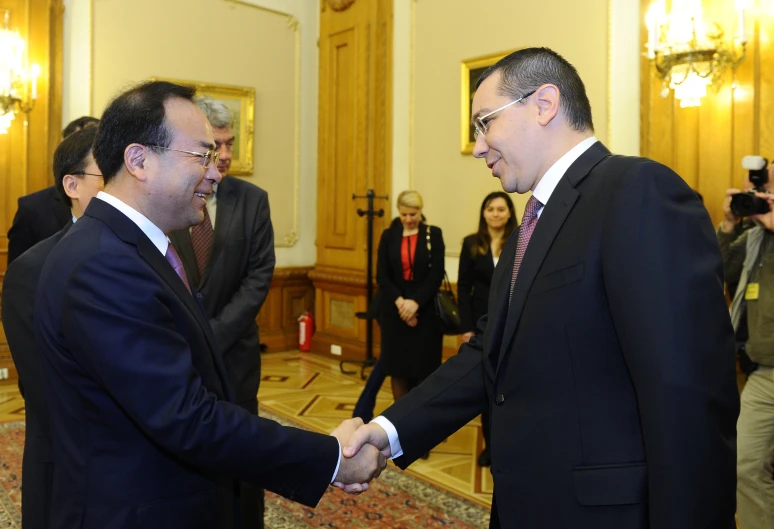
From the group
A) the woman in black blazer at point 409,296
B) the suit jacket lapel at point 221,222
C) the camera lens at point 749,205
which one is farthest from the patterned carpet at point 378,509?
the camera lens at point 749,205

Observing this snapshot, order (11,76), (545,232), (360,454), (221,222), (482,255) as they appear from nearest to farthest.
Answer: (545,232), (360,454), (221,222), (482,255), (11,76)

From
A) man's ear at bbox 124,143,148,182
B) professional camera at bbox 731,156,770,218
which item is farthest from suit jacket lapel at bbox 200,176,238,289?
professional camera at bbox 731,156,770,218

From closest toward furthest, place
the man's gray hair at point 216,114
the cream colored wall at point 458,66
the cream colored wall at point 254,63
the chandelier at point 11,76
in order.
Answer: the man's gray hair at point 216,114 → the cream colored wall at point 458,66 → the chandelier at point 11,76 → the cream colored wall at point 254,63

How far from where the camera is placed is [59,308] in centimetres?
140

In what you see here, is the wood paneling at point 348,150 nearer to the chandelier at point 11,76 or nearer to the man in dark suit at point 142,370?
the chandelier at point 11,76

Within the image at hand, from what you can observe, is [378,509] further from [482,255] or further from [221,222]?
[221,222]

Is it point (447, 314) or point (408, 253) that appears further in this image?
point (408, 253)

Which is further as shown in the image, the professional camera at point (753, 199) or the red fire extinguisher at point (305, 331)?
the red fire extinguisher at point (305, 331)

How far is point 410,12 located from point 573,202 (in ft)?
20.5

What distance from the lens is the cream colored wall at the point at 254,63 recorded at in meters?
7.25

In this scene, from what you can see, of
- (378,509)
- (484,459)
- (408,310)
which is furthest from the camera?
(408,310)

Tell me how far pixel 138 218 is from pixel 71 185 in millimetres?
996

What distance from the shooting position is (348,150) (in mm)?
7934

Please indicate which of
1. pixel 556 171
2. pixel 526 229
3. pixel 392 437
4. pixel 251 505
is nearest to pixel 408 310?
pixel 251 505
